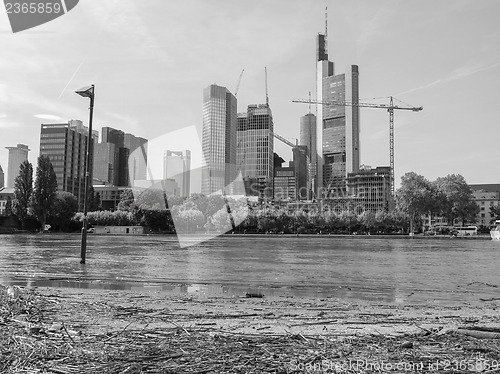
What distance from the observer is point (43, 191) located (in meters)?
105

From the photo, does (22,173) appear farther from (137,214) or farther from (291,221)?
(291,221)

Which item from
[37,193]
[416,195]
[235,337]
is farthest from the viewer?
[416,195]

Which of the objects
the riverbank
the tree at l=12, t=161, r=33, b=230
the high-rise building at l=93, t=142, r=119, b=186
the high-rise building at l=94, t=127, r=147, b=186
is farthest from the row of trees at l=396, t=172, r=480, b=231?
the riverbank

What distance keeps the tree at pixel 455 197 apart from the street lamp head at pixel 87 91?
119610 millimetres

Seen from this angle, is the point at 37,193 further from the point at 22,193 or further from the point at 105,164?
the point at 105,164

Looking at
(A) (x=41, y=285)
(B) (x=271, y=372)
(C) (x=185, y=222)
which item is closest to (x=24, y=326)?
(B) (x=271, y=372)

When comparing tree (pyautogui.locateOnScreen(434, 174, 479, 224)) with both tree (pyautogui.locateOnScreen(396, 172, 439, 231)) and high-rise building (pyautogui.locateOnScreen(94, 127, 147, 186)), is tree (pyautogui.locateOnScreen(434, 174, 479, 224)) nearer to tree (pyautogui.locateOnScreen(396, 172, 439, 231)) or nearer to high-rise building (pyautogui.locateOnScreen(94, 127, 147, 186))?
tree (pyautogui.locateOnScreen(396, 172, 439, 231))

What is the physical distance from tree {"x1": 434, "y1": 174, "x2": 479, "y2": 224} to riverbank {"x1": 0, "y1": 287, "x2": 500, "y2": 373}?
12527 cm

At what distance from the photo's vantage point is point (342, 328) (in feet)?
20.8

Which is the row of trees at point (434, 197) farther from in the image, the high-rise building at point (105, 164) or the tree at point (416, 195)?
the high-rise building at point (105, 164)

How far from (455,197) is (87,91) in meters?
125

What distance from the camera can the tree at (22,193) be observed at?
106750mm

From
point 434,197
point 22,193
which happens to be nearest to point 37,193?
point 22,193

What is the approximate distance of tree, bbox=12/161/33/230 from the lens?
10675 centimetres
